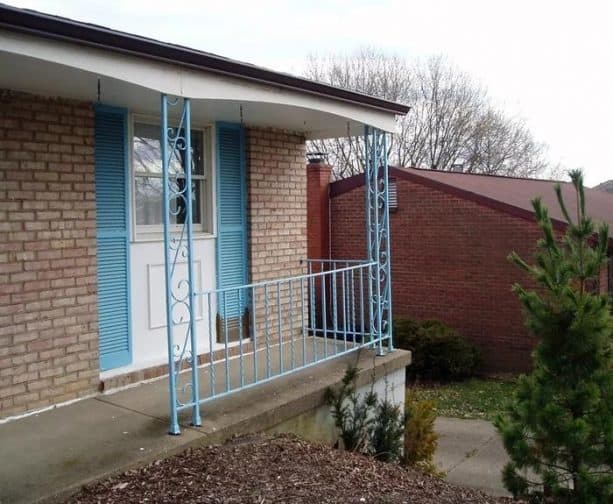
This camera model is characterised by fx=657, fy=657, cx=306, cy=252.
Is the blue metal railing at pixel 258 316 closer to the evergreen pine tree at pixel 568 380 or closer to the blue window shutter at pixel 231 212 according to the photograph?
the blue window shutter at pixel 231 212

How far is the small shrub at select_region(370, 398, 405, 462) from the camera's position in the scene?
17.9ft

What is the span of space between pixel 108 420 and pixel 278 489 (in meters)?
1.61

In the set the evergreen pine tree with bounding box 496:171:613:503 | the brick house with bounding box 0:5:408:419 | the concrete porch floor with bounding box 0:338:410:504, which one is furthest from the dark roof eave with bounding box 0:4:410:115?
the concrete porch floor with bounding box 0:338:410:504

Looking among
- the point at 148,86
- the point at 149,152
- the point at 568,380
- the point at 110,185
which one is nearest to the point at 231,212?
the point at 149,152

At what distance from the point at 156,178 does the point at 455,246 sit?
8.41 m

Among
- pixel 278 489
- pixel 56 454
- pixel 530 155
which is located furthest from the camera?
pixel 530 155

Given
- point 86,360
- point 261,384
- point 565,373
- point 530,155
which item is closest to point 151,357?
point 86,360

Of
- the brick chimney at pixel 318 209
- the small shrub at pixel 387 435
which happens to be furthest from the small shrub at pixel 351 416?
the brick chimney at pixel 318 209

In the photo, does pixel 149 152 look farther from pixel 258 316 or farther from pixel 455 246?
pixel 455 246

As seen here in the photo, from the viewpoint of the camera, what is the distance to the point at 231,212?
6.68 meters

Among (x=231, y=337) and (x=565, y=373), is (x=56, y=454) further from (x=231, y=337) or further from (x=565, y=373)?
(x=565, y=373)

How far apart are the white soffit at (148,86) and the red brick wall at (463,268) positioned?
6.76 meters

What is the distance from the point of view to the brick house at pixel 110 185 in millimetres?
4230

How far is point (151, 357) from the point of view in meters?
5.86
